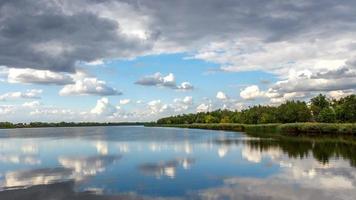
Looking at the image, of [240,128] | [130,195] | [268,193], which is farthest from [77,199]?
[240,128]

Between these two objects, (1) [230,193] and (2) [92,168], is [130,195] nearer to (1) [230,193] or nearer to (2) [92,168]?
(1) [230,193]

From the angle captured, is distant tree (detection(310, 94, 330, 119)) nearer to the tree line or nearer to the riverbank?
the tree line

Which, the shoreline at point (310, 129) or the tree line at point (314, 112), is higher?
the tree line at point (314, 112)

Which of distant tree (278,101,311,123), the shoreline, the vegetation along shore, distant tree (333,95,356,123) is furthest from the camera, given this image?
distant tree (278,101,311,123)

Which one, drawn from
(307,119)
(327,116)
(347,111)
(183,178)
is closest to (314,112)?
(307,119)

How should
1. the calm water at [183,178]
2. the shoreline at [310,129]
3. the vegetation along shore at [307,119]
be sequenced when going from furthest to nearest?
the vegetation along shore at [307,119] → the shoreline at [310,129] → the calm water at [183,178]

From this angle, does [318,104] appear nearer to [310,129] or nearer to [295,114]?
[295,114]

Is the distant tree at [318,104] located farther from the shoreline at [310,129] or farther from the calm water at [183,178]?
the calm water at [183,178]

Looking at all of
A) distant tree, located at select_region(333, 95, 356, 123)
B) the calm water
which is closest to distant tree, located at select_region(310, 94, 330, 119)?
distant tree, located at select_region(333, 95, 356, 123)

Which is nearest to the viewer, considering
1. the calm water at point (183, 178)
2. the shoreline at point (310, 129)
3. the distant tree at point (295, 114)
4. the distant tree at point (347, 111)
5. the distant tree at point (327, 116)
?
the calm water at point (183, 178)

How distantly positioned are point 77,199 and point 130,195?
2.57m

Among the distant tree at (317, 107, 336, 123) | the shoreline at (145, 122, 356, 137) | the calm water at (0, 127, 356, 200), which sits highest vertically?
the distant tree at (317, 107, 336, 123)

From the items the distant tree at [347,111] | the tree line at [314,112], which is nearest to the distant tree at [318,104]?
the tree line at [314,112]

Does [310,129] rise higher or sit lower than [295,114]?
lower
